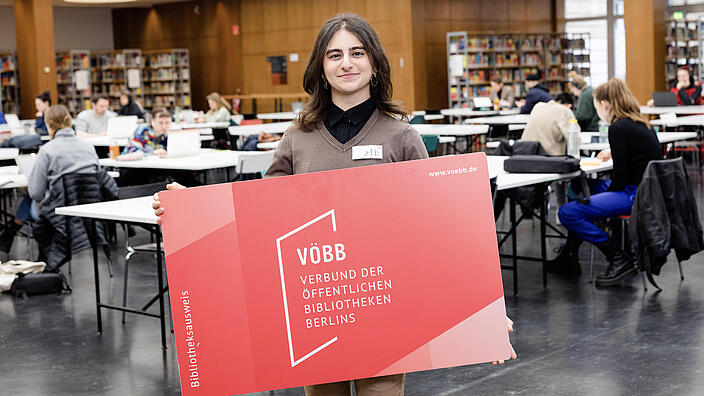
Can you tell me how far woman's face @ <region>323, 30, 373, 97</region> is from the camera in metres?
2.08

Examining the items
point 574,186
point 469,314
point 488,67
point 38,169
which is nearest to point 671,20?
point 488,67

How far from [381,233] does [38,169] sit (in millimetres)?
4511

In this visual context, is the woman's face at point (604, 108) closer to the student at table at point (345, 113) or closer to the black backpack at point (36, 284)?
the black backpack at point (36, 284)

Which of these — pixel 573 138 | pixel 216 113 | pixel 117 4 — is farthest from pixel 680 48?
pixel 117 4

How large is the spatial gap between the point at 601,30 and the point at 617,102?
16.6m

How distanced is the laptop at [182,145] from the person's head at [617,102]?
11.3 ft

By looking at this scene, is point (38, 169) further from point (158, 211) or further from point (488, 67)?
point (488, 67)

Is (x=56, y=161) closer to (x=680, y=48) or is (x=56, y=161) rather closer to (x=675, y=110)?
(x=675, y=110)

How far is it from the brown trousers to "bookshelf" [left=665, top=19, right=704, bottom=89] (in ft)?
56.0

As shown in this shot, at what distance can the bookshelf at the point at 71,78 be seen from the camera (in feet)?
67.9

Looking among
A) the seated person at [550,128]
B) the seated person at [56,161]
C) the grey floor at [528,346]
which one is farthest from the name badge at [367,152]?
the seated person at [550,128]

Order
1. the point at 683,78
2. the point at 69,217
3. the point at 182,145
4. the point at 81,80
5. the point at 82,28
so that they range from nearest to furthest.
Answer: the point at 69,217 < the point at 182,145 < the point at 683,78 < the point at 81,80 < the point at 82,28

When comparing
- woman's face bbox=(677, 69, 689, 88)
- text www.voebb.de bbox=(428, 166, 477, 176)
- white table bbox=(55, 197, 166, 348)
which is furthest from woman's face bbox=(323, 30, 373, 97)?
woman's face bbox=(677, 69, 689, 88)

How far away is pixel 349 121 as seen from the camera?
7.00ft
